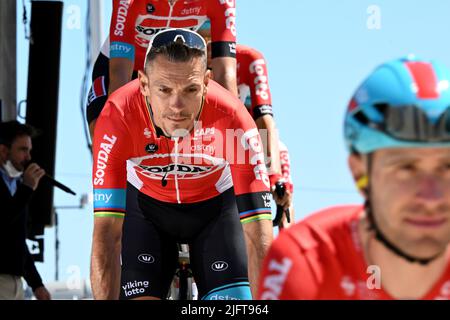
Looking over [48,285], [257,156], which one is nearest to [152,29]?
[257,156]

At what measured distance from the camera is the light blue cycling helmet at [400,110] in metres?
3.99

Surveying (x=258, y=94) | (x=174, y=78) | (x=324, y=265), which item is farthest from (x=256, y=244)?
(x=258, y=94)

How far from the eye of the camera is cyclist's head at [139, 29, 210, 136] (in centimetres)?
655

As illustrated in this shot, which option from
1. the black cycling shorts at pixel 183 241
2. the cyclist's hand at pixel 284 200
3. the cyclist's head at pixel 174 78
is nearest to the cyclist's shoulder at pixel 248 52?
the cyclist's hand at pixel 284 200

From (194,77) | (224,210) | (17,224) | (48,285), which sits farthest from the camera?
(48,285)

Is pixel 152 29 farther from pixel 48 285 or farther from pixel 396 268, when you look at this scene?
pixel 396 268

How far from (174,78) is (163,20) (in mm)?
2221

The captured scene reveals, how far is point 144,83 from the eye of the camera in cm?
670

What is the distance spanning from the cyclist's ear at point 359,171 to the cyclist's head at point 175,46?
8.44 feet

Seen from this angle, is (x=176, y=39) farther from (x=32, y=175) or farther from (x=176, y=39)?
(x=32, y=175)

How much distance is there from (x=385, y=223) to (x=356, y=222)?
0.45 ft

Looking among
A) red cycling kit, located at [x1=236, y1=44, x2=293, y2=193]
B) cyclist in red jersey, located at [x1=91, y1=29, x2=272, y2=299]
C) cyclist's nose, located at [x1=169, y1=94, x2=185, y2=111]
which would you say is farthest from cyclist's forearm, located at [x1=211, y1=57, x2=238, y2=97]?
red cycling kit, located at [x1=236, y1=44, x2=293, y2=193]

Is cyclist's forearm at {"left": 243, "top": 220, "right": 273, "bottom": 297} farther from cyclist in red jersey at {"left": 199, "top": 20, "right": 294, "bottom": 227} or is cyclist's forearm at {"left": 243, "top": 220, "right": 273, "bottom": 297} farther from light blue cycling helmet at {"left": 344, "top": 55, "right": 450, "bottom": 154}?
cyclist in red jersey at {"left": 199, "top": 20, "right": 294, "bottom": 227}

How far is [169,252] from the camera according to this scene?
7547 mm
